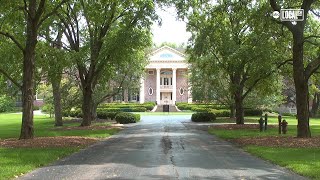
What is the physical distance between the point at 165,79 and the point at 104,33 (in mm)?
61713

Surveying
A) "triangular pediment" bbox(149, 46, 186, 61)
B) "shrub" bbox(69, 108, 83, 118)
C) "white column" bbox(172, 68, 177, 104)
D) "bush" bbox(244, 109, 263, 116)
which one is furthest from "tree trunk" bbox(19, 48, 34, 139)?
"white column" bbox(172, 68, 177, 104)

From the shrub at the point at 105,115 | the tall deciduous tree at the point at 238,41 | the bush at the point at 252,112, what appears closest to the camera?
the tall deciduous tree at the point at 238,41

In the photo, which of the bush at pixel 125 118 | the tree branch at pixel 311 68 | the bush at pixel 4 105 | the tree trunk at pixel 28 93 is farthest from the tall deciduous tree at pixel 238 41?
the bush at pixel 4 105

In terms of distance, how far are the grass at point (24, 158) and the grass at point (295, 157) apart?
652 centimetres

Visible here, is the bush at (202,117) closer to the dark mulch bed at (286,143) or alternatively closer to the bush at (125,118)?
the bush at (125,118)

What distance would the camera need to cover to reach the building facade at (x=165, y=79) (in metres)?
87.1

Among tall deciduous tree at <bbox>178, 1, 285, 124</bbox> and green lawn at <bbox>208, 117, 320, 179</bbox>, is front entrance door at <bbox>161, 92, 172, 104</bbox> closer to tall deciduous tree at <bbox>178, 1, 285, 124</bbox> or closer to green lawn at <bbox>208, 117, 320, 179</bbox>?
tall deciduous tree at <bbox>178, 1, 285, 124</bbox>

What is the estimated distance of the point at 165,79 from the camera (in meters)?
91.0

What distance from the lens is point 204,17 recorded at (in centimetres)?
3061

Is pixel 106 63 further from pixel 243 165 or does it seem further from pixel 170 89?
pixel 170 89

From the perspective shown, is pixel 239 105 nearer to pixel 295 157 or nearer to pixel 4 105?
pixel 295 157

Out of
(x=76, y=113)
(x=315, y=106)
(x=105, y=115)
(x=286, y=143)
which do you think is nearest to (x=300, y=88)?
(x=286, y=143)

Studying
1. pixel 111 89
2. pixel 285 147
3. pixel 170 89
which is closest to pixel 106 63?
pixel 111 89

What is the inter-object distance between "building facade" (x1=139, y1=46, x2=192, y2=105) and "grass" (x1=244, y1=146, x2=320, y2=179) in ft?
233
